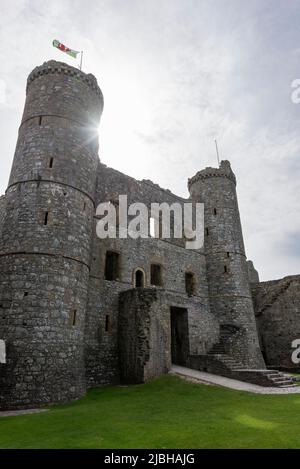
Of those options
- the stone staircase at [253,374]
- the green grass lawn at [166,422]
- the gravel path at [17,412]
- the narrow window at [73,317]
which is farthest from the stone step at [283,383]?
the gravel path at [17,412]

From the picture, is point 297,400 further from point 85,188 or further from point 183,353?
point 85,188

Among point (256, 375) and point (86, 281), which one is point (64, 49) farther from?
point (256, 375)

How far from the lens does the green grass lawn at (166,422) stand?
5691 millimetres

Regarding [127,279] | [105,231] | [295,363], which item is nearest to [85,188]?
[105,231]

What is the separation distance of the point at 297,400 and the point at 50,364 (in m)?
7.99

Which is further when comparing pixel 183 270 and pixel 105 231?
pixel 183 270

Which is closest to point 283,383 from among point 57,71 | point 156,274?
point 156,274

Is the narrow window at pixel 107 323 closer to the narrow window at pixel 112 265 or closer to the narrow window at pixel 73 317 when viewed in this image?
the narrow window at pixel 112 265

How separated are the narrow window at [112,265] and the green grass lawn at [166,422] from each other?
22.3 feet

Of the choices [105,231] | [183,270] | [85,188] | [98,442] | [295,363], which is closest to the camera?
[98,442]

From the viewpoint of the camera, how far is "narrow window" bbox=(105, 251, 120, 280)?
56.5 feet

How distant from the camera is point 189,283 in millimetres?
21969

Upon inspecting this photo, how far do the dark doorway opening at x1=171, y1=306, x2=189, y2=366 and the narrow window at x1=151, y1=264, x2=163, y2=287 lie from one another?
1922 millimetres
